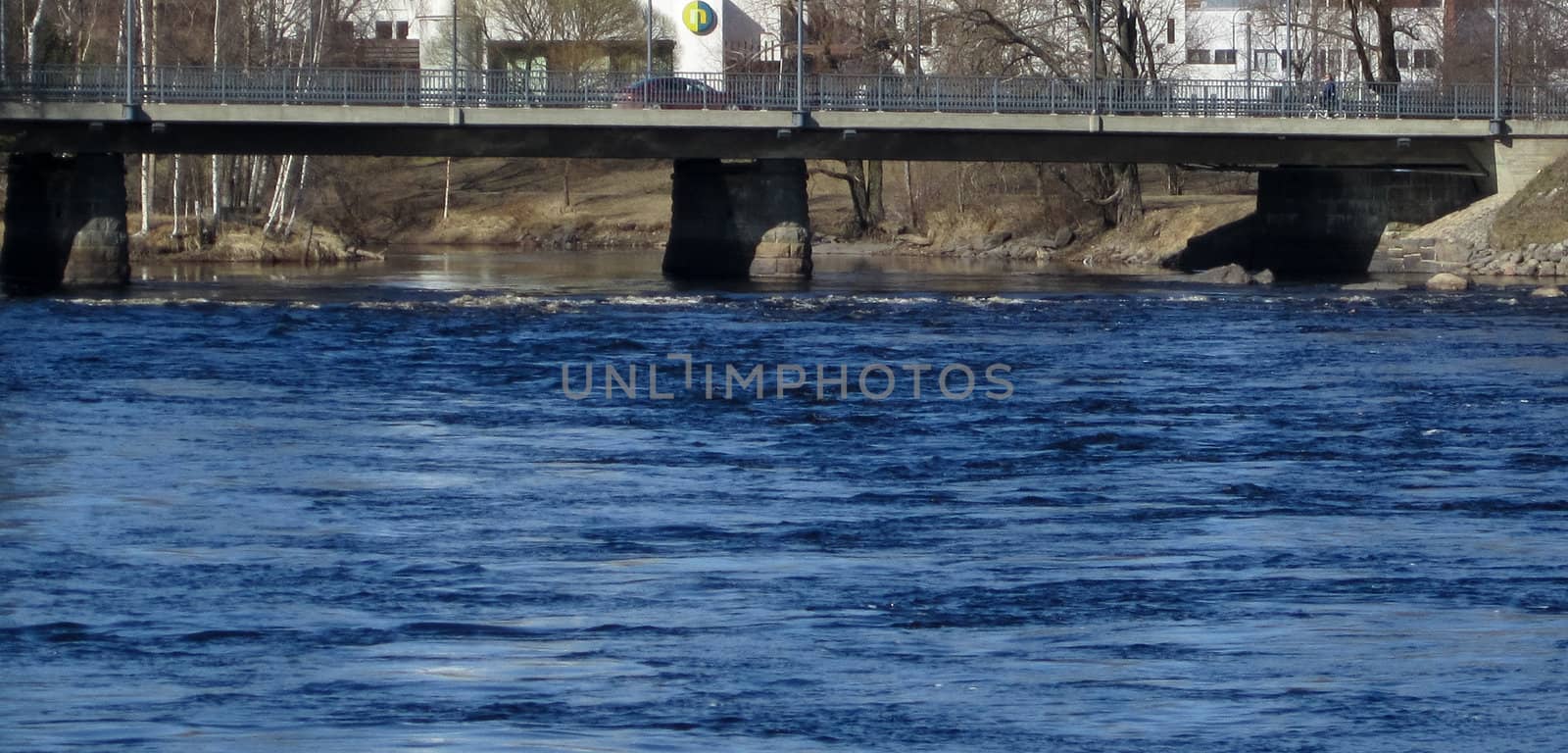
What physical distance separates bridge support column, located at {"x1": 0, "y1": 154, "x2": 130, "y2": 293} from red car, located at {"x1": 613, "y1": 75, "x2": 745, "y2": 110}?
38.2ft

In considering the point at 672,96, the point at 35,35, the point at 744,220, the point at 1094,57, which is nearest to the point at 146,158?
the point at 35,35

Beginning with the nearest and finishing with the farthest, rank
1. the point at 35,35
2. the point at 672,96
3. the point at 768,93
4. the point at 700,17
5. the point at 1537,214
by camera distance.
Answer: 1. the point at 1537,214
2. the point at 672,96
3. the point at 768,93
4. the point at 35,35
5. the point at 700,17

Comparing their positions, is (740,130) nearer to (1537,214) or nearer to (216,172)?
(1537,214)

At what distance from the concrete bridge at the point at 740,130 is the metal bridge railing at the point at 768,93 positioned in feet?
0.21

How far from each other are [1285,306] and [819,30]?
39375 mm

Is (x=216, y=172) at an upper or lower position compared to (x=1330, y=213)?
upper

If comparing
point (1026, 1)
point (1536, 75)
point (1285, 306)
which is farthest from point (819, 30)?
point (1285, 306)

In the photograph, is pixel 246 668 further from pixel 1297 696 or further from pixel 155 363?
pixel 155 363

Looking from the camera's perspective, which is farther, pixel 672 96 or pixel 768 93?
pixel 768 93

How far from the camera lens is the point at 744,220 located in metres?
55.1

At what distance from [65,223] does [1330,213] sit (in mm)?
31250

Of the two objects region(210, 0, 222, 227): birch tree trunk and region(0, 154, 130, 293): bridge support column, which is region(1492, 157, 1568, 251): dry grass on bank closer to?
region(0, 154, 130, 293): bridge support column

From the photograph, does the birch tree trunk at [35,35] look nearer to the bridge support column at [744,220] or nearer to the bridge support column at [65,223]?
the bridge support column at [65,223]

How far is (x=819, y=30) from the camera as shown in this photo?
79.6 m
